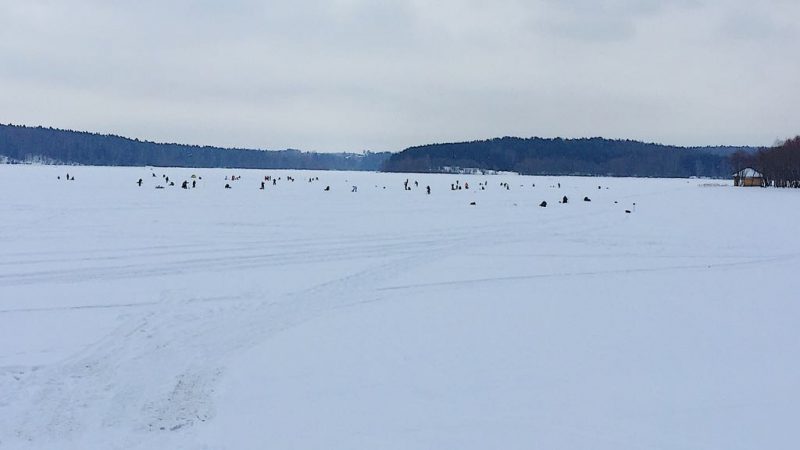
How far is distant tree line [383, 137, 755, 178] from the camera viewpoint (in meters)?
154

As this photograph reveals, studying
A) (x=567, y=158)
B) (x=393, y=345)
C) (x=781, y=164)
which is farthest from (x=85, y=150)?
(x=393, y=345)

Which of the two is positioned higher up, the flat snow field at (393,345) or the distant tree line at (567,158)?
the distant tree line at (567,158)

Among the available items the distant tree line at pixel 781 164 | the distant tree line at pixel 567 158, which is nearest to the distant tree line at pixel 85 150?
the distant tree line at pixel 567 158

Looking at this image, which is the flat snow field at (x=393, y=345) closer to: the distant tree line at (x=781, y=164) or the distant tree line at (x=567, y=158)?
the distant tree line at (x=781, y=164)

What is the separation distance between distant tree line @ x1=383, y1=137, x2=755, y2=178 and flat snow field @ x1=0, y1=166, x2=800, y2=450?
145 m

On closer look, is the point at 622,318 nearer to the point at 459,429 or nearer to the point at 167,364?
the point at 459,429

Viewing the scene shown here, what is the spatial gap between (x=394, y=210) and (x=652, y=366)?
19767mm

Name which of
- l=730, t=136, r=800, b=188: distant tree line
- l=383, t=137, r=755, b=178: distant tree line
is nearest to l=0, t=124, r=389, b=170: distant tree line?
l=383, t=137, r=755, b=178: distant tree line

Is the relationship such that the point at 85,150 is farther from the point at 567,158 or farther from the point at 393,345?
the point at 393,345

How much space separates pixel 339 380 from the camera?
240 inches

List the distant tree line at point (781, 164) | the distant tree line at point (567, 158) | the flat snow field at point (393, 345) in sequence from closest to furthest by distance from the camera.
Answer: the flat snow field at point (393, 345), the distant tree line at point (781, 164), the distant tree line at point (567, 158)

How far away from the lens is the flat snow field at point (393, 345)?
5031 mm

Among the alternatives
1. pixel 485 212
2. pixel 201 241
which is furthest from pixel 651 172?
pixel 201 241

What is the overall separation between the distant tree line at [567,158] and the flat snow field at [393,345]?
5710 inches
